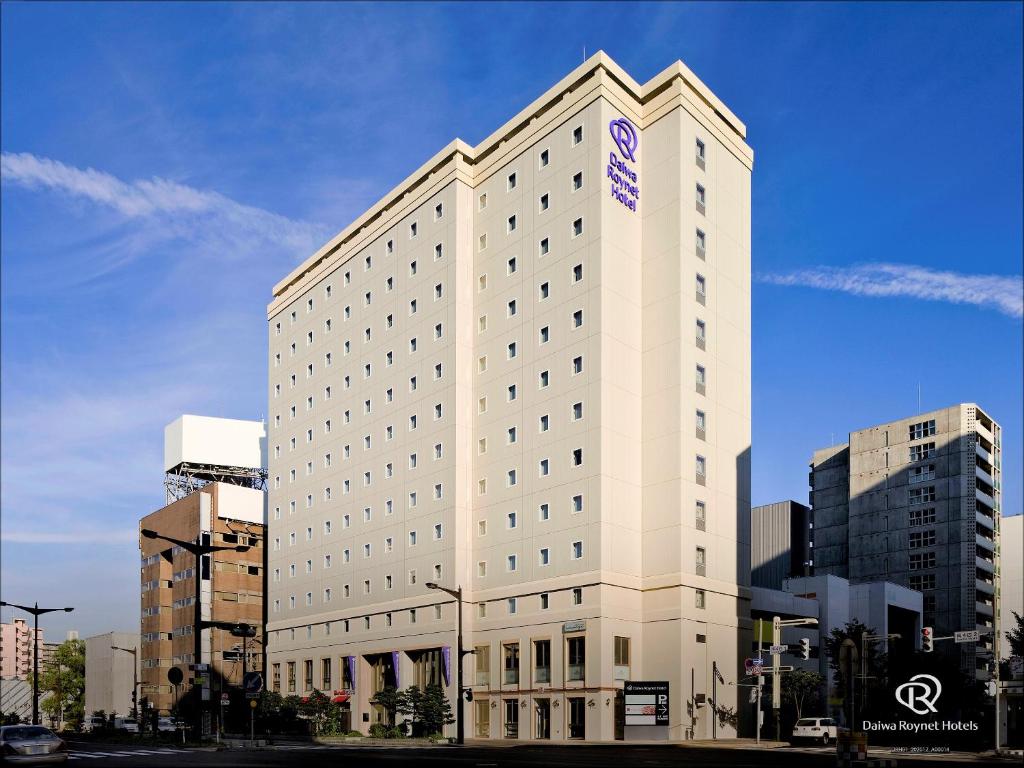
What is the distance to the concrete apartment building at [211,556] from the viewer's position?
427ft

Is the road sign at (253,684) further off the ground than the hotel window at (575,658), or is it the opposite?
the road sign at (253,684)

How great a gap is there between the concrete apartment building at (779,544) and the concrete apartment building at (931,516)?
7.09 metres

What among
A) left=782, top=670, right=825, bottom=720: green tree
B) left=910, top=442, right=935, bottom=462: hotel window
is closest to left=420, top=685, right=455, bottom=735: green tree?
left=782, top=670, right=825, bottom=720: green tree

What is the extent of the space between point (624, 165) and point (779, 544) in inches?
3345

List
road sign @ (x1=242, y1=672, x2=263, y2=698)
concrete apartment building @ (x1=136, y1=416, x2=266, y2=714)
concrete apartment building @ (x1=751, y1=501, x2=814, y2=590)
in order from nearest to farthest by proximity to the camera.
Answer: road sign @ (x1=242, y1=672, x2=263, y2=698) → concrete apartment building @ (x1=136, y1=416, x2=266, y2=714) → concrete apartment building @ (x1=751, y1=501, x2=814, y2=590)

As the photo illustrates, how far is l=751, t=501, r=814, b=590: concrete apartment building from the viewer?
148m

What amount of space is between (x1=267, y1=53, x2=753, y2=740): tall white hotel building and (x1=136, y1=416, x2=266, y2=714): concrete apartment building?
3627 cm

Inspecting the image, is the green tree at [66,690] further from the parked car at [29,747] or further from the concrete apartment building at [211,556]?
the parked car at [29,747]

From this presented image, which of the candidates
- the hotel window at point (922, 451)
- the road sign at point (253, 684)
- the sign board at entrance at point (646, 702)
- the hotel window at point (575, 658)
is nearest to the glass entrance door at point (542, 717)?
the hotel window at point (575, 658)

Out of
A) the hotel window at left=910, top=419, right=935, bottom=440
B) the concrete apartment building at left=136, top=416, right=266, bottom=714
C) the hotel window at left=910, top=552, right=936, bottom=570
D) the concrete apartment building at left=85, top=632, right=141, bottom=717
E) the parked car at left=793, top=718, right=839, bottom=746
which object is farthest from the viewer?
the concrete apartment building at left=85, top=632, right=141, bottom=717

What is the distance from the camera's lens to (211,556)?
13038 centimetres

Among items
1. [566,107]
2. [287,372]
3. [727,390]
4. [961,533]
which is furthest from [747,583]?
[961,533]

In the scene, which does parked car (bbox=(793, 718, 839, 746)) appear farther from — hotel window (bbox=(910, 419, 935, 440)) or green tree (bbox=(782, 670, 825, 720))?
hotel window (bbox=(910, 419, 935, 440))

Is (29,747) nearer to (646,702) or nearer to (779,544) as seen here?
(646,702)
